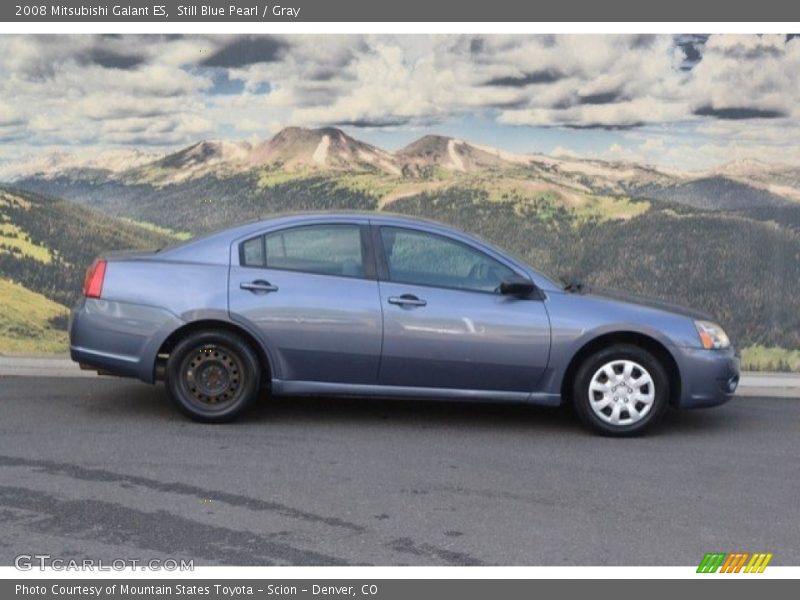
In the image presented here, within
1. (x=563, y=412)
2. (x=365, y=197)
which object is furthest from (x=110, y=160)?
(x=563, y=412)

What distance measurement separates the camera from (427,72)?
36.3 ft

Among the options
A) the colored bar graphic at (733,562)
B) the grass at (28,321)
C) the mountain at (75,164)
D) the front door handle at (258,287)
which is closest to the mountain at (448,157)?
the mountain at (75,164)

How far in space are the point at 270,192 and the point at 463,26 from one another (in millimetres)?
2506

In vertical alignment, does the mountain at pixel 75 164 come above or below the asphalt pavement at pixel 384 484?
above

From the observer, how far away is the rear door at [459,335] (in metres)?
7.59

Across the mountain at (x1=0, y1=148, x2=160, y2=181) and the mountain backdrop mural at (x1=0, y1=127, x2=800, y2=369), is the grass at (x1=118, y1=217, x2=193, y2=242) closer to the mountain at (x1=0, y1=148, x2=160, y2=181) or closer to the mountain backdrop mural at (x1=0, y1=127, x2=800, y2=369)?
the mountain backdrop mural at (x1=0, y1=127, x2=800, y2=369)

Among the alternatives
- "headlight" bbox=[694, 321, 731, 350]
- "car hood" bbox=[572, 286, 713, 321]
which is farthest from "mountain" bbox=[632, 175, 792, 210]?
"headlight" bbox=[694, 321, 731, 350]

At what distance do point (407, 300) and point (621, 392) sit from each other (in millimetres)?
1568

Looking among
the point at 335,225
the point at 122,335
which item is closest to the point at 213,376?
the point at 122,335

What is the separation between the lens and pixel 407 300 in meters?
7.61

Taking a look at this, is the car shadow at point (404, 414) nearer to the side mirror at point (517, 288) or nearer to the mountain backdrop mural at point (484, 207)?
the side mirror at point (517, 288)

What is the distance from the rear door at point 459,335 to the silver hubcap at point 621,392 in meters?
0.41

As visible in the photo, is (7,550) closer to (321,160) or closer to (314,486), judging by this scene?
(314,486)

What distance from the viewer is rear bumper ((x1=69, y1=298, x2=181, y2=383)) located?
7590 millimetres
